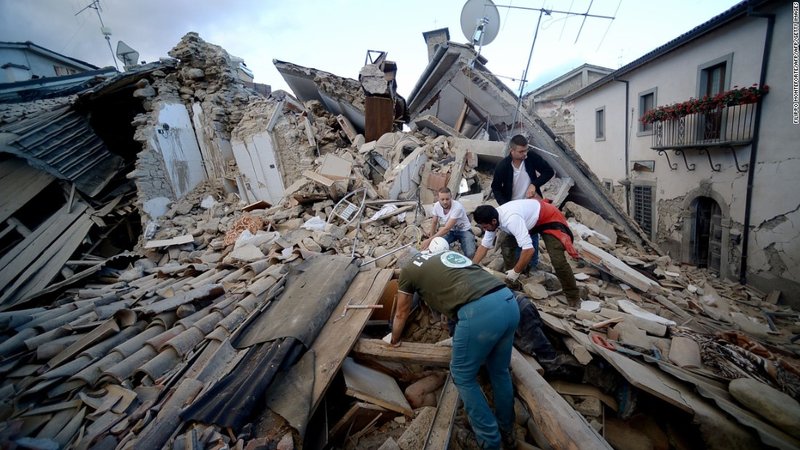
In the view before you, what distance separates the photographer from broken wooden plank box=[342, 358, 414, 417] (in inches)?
89.6

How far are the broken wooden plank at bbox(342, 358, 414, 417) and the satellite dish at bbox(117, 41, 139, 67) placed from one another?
1423 cm

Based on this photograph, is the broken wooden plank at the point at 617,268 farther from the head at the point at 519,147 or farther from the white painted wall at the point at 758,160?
the white painted wall at the point at 758,160

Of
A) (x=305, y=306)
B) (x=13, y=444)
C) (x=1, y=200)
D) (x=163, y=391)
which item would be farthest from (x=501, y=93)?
(x=1, y=200)

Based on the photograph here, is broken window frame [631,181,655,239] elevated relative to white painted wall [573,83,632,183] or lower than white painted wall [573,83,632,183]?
lower

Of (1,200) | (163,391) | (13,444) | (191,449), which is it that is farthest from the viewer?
(1,200)

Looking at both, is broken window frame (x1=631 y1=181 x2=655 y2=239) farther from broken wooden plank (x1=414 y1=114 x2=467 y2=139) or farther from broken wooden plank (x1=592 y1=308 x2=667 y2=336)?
broken wooden plank (x1=592 y1=308 x2=667 y2=336)

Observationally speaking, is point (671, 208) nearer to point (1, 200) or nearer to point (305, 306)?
point (305, 306)

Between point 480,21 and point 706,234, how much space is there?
8.81 m

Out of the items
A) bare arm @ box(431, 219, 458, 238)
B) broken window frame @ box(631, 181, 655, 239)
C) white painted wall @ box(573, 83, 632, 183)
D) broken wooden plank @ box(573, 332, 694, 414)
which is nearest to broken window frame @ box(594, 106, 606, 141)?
white painted wall @ box(573, 83, 632, 183)

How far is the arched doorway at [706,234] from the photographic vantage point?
322 inches

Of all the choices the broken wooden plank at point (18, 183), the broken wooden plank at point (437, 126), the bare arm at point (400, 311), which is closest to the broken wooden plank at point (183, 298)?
the bare arm at point (400, 311)

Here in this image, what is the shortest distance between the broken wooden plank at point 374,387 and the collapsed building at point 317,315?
0.05 feet

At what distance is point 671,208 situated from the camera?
9523 millimetres

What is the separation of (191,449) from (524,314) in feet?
7.77
